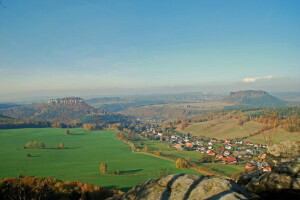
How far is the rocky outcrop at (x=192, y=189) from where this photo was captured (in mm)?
4579

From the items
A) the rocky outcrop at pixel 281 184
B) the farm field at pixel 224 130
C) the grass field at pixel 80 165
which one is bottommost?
the farm field at pixel 224 130

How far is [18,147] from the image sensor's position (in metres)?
52.3

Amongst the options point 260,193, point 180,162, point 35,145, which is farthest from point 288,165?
point 35,145

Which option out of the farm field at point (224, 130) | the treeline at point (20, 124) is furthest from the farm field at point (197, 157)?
the treeline at point (20, 124)

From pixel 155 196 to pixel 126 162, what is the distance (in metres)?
40.6

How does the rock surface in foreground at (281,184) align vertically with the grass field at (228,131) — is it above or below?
above

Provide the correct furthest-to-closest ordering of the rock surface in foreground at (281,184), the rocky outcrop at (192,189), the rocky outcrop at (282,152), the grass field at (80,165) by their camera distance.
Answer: the grass field at (80,165) → the rocky outcrop at (282,152) → the rock surface in foreground at (281,184) → the rocky outcrop at (192,189)

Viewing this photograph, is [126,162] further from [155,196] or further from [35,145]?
[155,196]

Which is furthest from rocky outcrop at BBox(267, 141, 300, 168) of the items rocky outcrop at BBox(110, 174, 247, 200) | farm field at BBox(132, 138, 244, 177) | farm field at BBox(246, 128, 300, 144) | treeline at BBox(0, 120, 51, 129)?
treeline at BBox(0, 120, 51, 129)

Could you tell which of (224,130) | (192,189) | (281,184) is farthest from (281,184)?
(224,130)

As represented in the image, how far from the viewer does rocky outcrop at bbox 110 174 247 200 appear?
458 centimetres

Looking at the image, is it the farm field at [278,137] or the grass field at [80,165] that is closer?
the grass field at [80,165]

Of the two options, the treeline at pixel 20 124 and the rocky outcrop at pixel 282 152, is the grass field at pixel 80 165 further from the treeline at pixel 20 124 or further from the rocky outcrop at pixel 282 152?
the treeline at pixel 20 124

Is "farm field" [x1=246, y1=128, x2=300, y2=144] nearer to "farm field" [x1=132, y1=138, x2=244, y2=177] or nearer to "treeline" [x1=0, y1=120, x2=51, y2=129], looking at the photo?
"farm field" [x1=132, y1=138, x2=244, y2=177]
